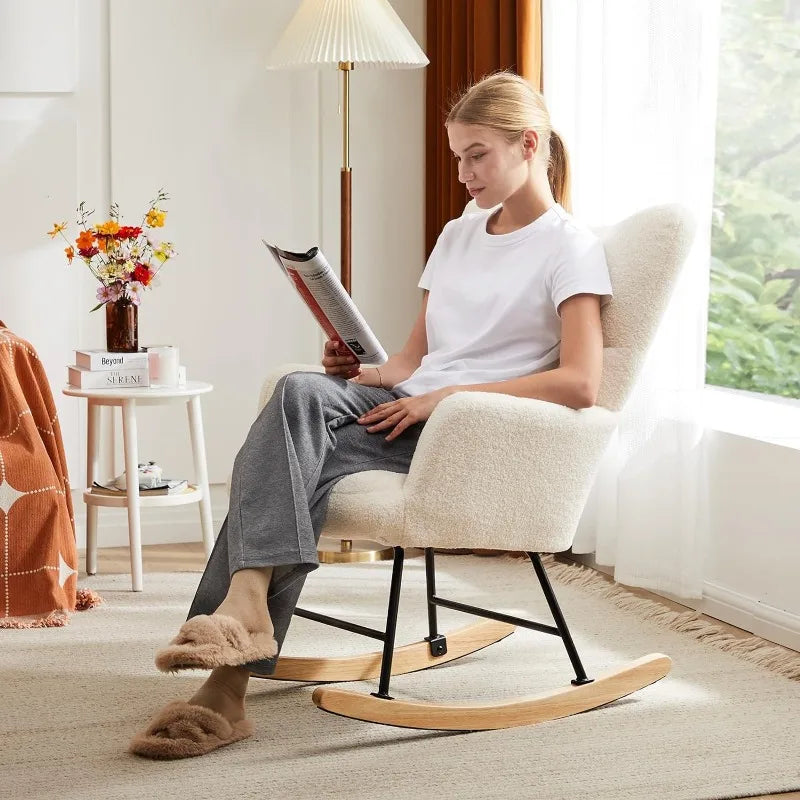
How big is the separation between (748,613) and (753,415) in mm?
465

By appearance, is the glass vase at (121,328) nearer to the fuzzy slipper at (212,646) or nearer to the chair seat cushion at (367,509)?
the chair seat cushion at (367,509)

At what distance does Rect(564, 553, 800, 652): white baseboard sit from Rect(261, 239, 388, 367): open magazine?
98 cm

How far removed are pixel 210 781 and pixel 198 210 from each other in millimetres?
2064

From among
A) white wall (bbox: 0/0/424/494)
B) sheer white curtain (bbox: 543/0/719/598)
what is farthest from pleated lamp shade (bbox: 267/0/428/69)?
sheer white curtain (bbox: 543/0/719/598)

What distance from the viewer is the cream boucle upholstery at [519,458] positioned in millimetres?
1872

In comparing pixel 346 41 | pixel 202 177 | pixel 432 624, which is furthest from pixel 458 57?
pixel 432 624

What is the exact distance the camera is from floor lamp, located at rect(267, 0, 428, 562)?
3.15 metres

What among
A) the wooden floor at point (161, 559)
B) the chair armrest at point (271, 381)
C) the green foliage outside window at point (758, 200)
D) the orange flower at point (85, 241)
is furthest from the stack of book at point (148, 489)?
the green foliage outside window at point (758, 200)

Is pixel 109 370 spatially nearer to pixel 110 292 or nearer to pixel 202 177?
pixel 110 292

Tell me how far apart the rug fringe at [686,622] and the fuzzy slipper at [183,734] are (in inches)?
41.5

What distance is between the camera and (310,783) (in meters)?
1.72

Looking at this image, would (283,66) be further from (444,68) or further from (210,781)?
(210,781)

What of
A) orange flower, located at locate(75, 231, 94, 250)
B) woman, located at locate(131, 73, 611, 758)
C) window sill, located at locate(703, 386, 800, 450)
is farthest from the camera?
orange flower, located at locate(75, 231, 94, 250)

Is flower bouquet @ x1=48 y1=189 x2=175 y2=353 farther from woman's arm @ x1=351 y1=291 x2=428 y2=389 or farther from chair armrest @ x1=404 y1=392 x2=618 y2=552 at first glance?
chair armrest @ x1=404 y1=392 x2=618 y2=552
